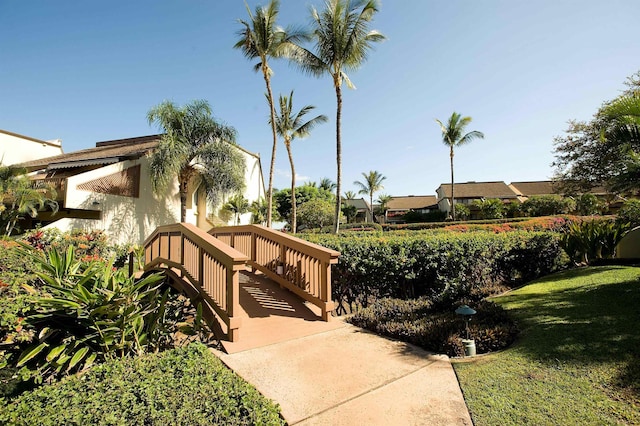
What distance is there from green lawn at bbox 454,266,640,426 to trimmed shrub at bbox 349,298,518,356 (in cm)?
27

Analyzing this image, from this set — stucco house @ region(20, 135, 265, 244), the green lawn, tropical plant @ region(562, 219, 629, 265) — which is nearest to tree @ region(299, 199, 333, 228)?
stucco house @ region(20, 135, 265, 244)

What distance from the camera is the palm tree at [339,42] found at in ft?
47.1

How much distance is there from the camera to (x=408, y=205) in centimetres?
5816

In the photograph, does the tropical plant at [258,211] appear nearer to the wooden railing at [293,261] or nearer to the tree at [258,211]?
the tree at [258,211]

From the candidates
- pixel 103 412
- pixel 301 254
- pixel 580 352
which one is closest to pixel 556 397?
pixel 580 352

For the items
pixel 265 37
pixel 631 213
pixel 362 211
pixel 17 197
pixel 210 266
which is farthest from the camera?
pixel 362 211

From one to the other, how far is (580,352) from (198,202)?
2073 centimetres

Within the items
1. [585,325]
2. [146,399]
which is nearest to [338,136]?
[585,325]

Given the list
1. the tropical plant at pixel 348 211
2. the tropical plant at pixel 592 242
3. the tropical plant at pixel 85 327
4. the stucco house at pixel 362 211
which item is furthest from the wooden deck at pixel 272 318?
the stucco house at pixel 362 211

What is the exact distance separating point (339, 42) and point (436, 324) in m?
14.4

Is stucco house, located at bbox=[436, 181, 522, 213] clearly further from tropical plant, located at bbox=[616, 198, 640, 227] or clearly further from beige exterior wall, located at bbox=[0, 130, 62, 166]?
beige exterior wall, located at bbox=[0, 130, 62, 166]

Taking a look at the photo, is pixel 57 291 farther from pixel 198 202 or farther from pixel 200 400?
pixel 198 202

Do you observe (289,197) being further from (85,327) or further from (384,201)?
(85,327)

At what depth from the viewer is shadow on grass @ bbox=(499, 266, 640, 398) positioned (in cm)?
339
